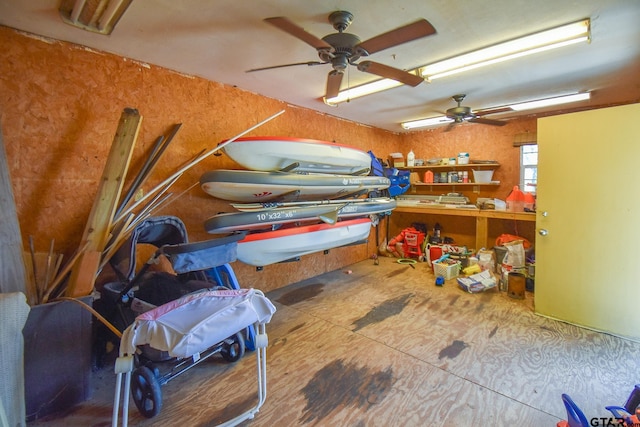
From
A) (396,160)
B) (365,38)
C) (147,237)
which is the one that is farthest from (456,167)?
(147,237)

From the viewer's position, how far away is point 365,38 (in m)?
2.15

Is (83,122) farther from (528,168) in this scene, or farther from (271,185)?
(528,168)

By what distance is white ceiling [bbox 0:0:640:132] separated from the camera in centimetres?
175

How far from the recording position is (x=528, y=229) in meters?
4.60

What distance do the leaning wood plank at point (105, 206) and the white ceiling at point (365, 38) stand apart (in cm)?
66

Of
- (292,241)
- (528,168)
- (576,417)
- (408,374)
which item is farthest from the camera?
(528,168)

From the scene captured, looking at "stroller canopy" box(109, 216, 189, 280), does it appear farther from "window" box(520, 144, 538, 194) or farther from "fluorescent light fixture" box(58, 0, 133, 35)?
"window" box(520, 144, 538, 194)

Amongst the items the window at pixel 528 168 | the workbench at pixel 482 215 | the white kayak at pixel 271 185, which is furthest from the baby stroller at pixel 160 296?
the window at pixel 528 168

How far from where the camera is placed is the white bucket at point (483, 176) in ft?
15.9

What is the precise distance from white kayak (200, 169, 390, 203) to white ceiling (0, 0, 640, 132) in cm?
100

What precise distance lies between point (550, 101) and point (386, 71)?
304 cm

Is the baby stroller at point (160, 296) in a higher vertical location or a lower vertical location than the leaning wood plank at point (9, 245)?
lower

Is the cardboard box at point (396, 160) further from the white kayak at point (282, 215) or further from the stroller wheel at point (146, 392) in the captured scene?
the stroller wheel at point (146, 392)

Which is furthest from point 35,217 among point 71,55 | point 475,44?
point 475,44
